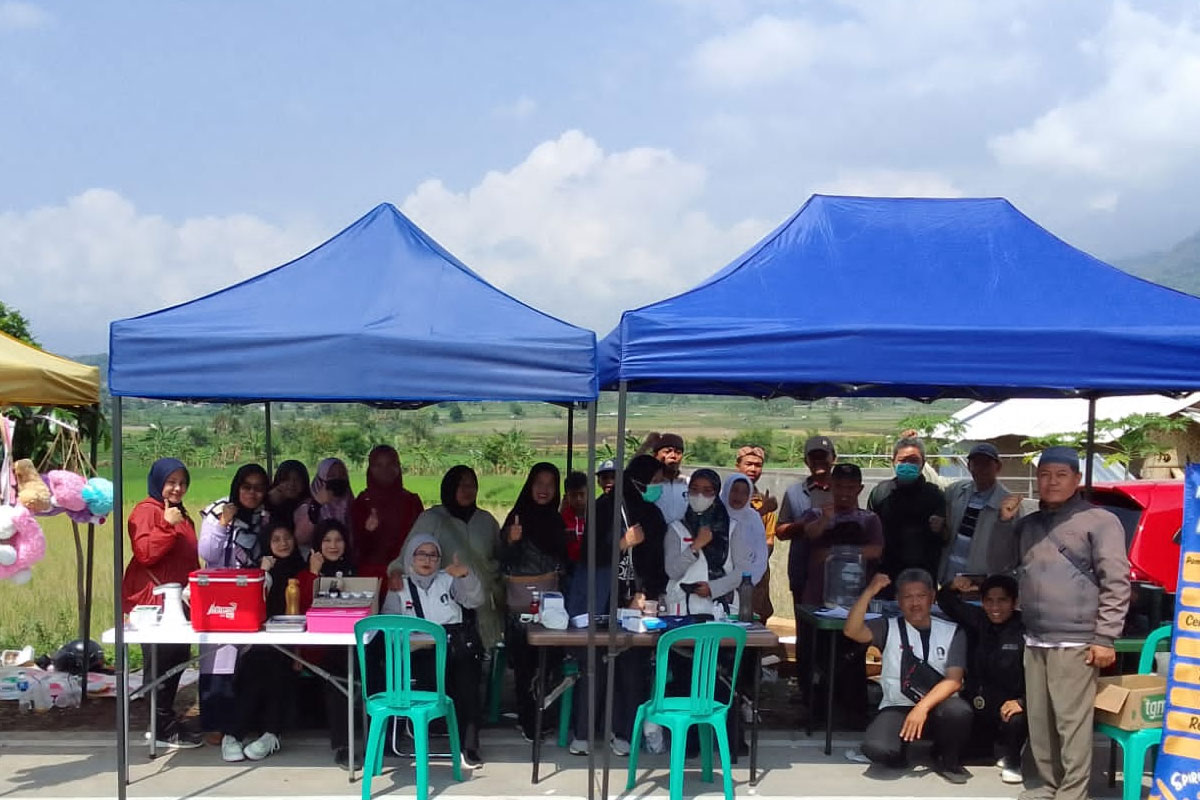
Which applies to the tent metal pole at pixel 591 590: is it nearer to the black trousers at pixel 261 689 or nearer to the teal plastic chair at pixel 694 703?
the teal plastic chair at pixel 694 703

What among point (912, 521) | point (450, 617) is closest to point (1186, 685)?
point (912, 521)

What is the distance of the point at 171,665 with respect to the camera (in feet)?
17.7

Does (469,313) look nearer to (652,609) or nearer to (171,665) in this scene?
(652,609)

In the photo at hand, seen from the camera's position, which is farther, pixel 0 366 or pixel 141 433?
pixel 141 433

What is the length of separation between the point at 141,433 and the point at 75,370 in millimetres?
36724

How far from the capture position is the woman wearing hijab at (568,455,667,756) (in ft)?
17.1

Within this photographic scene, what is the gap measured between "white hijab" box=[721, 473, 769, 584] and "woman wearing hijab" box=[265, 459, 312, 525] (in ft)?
7.78

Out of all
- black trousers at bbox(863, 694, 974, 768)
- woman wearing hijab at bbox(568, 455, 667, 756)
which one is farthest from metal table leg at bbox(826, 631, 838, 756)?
woman wearing hijab at bbox(568, 455, 667, 756)

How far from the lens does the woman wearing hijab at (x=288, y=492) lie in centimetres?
581

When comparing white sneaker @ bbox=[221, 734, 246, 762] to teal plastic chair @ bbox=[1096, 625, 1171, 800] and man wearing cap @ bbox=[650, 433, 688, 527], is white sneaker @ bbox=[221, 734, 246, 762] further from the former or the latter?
teal plastic chair @ bbox=[1096, 625, 1171, 800]

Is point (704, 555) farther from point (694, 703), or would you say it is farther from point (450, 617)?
point (450, 617)

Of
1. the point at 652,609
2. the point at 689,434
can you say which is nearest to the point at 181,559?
the point at 652,609

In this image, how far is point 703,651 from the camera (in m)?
4.61

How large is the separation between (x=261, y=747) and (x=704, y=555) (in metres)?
2.36
